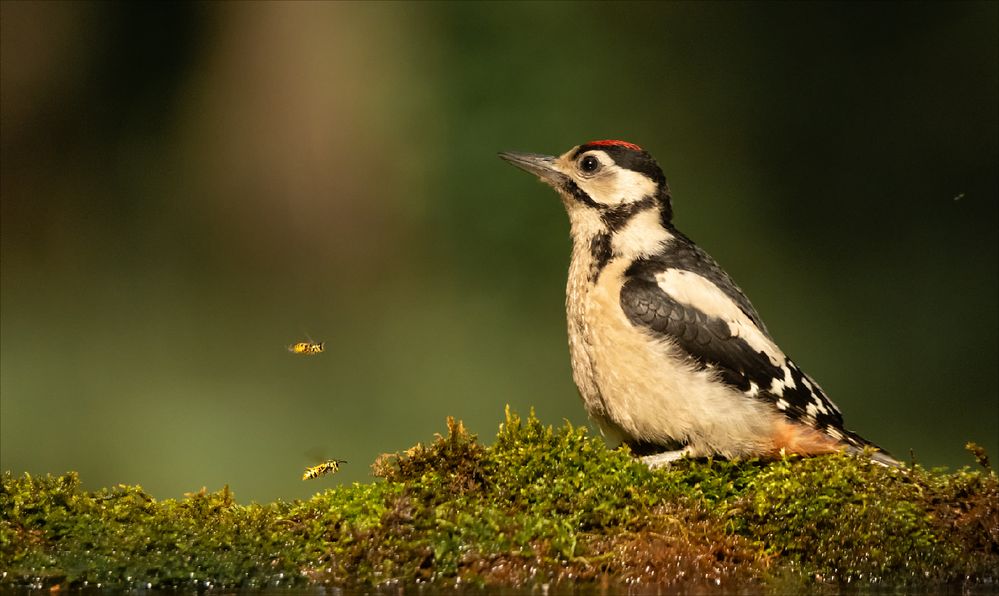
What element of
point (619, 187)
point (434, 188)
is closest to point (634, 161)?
point (619, 187)

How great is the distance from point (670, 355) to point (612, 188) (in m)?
1.00

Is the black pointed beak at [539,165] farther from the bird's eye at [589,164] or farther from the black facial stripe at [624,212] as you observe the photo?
the black facial stripe at [624,212]

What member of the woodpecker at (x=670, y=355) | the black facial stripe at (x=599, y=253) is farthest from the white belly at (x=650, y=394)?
the black facial stripe at (x=599, y=253)

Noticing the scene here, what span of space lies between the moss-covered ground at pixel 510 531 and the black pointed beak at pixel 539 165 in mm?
2024

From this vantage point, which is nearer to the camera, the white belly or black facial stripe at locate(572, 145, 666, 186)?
the white belly

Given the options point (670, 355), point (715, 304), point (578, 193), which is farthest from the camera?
point (578, 193)

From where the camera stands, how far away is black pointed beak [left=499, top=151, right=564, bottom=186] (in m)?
5.70

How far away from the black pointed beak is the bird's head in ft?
0.21

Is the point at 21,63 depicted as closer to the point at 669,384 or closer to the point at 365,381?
the point at 365,381

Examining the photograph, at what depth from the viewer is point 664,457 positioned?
15.6 feet

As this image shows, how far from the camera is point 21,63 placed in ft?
40.0

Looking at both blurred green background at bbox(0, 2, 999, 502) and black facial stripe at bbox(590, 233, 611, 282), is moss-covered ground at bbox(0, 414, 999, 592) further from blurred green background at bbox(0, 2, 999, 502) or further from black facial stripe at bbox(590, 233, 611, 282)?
blurred green background at bbox(0, 2, 999, 502)

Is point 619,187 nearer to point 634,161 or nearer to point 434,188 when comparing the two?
point 634,161

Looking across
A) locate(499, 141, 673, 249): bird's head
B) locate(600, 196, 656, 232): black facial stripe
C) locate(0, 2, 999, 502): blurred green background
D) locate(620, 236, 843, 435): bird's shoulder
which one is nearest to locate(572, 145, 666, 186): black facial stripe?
locate(499, 141, 673, 249): bird's head
